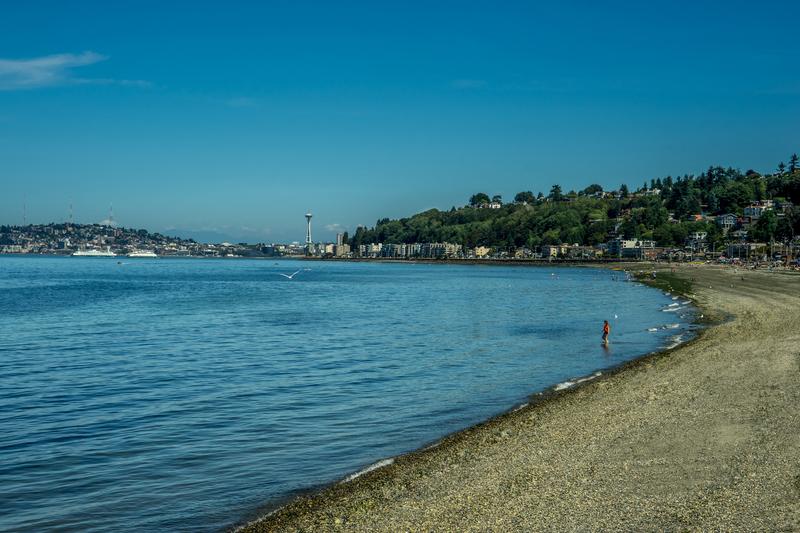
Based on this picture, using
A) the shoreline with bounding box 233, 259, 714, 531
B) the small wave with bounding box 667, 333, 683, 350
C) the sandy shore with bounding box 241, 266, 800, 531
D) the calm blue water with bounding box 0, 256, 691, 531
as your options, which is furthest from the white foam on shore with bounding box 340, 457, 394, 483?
the small wave with bounding box 667, 333, 683, 350

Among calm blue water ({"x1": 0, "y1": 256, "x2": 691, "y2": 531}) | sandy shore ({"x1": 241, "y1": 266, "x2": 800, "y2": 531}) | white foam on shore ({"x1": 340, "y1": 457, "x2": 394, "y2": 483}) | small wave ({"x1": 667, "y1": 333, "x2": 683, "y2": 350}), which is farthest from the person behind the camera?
small wave ({"x1": 667, "y1": 333, "x2": 683, "y2": 350})

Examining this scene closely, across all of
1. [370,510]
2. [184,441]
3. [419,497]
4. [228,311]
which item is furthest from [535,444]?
[228,311]

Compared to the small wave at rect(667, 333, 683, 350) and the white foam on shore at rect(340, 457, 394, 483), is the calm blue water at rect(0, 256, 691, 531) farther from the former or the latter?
the small wave at rect(667, 333, 683, 350)

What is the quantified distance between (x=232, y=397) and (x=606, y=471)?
12273mm

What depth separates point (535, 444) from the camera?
46.3ft

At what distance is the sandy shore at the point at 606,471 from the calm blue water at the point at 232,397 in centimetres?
159

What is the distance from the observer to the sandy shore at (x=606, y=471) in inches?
387

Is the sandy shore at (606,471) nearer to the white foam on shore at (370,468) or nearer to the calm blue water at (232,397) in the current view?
the white foam on shore at (370,468)

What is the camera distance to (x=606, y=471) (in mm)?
11961

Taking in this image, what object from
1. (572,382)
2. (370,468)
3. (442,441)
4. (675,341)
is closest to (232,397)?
(442,441)

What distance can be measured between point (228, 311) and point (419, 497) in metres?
46.6

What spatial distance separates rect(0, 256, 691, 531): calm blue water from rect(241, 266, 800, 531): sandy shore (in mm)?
1586

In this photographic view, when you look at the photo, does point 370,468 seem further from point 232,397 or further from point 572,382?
point 572,382

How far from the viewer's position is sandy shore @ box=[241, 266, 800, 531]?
32.2ft
